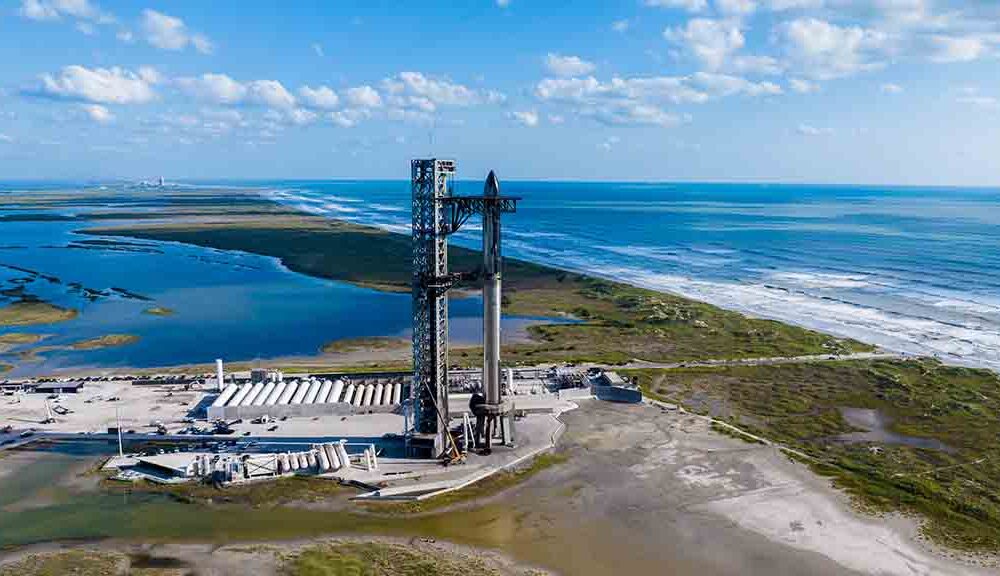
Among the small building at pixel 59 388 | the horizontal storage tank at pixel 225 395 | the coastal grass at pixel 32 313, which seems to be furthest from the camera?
the coastal grass at pixel 32 313

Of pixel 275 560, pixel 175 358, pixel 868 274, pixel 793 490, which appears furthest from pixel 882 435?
pixel 868 274

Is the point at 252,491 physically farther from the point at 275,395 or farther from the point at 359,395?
the point at 359,395

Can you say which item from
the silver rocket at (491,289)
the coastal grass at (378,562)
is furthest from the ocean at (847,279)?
the coastal grass at (378,562)

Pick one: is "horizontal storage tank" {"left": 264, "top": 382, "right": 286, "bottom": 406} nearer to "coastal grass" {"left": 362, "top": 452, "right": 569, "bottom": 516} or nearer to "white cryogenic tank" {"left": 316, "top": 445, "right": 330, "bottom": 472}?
"white cryogenic tank" {"left": 316, "top": 445, "right": 330, "bottom": 472}

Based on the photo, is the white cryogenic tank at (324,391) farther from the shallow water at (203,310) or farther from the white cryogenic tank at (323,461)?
the shallow water at (203,310)

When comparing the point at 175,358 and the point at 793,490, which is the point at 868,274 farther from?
the point at 175,358

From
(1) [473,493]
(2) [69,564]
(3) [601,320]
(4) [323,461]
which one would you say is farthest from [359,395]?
(3) [601,320]
